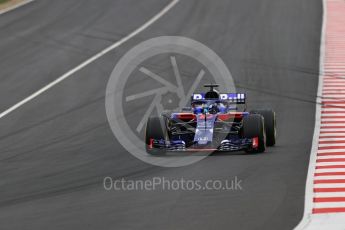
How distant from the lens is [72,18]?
130ft

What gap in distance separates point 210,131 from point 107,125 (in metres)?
5.31

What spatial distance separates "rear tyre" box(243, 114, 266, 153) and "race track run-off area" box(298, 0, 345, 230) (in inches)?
42.1

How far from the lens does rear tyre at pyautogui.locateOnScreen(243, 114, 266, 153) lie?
17.3 metres

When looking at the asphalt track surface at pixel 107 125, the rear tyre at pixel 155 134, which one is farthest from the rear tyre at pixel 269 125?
the rear tyre at pixel 155 134

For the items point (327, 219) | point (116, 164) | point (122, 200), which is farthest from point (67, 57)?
point (327, 219)

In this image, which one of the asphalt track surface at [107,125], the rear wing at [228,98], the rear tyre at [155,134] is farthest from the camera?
the rear wing at [228,98]

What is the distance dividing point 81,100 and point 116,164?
9229mm

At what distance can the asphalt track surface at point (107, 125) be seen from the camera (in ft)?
40.9

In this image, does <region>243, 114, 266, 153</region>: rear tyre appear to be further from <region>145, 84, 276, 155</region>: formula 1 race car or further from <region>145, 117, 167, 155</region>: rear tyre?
<region>145, 117, 167, 155</region>: rear tyre

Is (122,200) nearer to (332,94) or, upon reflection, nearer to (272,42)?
(332,94)

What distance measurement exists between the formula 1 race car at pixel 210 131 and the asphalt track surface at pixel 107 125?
312 mm

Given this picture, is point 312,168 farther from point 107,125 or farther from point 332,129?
point 107,125

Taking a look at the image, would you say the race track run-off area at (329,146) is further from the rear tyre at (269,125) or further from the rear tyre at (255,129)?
the rear tyre at (255,129)

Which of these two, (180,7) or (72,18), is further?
(180,7)
